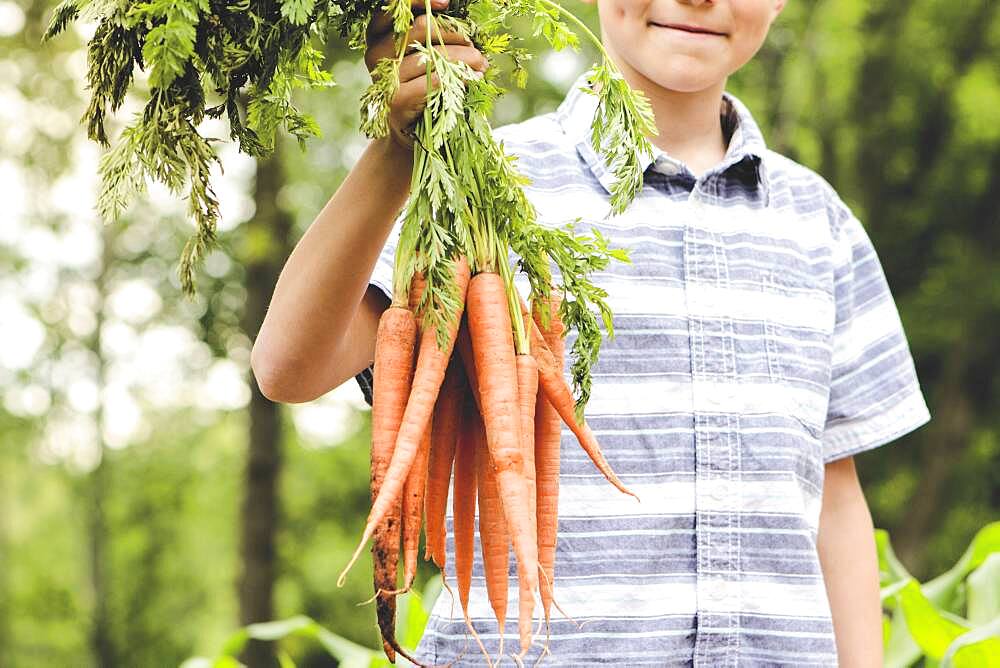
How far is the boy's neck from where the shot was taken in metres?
1.76

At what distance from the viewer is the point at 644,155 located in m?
1.72

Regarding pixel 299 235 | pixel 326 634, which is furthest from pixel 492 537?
pixel 299 235

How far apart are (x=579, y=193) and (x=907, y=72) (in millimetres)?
9540

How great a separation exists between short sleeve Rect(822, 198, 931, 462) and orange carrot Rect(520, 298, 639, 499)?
68cm

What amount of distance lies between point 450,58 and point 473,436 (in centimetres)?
51

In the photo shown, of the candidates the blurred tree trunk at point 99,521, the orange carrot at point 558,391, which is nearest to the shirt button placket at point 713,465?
the orange carrot at point 558,391

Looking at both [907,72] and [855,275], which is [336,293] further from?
[907,72]

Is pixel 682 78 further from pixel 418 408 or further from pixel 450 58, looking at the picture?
pixel 418 408

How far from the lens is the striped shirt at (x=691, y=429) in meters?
1.58

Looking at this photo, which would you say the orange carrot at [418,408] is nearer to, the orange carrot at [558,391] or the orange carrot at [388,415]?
the orange carrot at [388,415]

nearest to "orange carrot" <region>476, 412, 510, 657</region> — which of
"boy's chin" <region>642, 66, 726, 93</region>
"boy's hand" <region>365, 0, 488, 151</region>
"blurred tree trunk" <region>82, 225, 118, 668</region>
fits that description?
"boy's hand" <region>365, 0, 488, 151</region>

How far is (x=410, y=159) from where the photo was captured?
4.16ft

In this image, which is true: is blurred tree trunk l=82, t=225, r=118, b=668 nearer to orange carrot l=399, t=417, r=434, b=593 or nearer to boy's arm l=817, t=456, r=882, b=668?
boy's arm l=817, t=456, r=882, b=668

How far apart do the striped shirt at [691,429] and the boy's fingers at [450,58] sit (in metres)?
0.35
